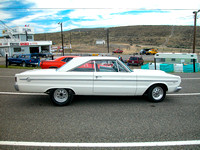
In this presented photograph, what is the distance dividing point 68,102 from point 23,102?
1723mm

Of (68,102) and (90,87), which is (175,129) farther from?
(68,102)

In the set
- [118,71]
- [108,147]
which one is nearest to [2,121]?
[108,147]

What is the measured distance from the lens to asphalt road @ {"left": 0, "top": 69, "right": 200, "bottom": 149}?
3.87 metres

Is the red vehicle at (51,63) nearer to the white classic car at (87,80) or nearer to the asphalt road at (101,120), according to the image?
the asphalt road at (101,120)

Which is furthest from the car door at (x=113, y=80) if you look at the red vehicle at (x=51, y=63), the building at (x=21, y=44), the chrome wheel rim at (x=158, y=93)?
the building at (x=21, y=44)

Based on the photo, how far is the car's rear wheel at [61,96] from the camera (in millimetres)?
5766

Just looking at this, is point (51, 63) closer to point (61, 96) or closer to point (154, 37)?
point (61, 96)

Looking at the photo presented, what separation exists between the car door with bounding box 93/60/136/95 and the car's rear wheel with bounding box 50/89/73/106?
85 centimetres

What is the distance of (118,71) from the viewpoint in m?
5.92

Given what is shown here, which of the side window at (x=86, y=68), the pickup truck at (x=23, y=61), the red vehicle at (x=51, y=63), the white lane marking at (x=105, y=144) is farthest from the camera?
the pickup truck at (x=23, y=61)

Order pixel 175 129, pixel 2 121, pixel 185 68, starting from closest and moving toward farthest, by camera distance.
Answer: pixel 175 129, pixel 2 121, pixel 185 68

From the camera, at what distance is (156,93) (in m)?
6.21

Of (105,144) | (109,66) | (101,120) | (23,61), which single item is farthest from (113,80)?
(23,61)

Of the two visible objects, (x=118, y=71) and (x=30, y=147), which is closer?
(x=30, y=147)
